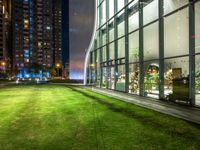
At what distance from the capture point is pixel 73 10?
32438 millimetres

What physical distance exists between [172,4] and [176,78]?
4.16 m

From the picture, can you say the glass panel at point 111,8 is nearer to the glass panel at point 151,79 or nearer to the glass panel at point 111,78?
the glass panel at point 111,78

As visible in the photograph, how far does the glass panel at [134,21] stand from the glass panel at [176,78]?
4991 mm

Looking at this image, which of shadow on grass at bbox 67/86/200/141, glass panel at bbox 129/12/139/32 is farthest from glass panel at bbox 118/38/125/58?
shadow on grass at bbox 67/86/200/141

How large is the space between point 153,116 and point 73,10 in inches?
1028

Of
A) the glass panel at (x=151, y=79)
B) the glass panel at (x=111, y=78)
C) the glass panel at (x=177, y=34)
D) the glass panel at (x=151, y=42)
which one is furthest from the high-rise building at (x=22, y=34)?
the glass panel at (x=177, y=34)

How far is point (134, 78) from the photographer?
18.1m

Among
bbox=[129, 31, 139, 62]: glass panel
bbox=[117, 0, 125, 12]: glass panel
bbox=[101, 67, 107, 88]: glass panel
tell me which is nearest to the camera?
bbox=[129, 31, 139, 62]: glass panel

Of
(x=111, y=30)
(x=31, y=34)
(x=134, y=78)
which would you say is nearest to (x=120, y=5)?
(x=111, y=30)

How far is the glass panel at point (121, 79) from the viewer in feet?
65.2

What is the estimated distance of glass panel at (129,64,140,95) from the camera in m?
17.6

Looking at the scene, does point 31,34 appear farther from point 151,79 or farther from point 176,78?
point 176,78

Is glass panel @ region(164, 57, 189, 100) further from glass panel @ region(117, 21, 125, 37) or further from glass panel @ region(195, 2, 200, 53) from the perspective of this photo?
glass panel @ region(117, 21, 125, 37)

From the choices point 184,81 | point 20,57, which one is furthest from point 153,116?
point 20,57
